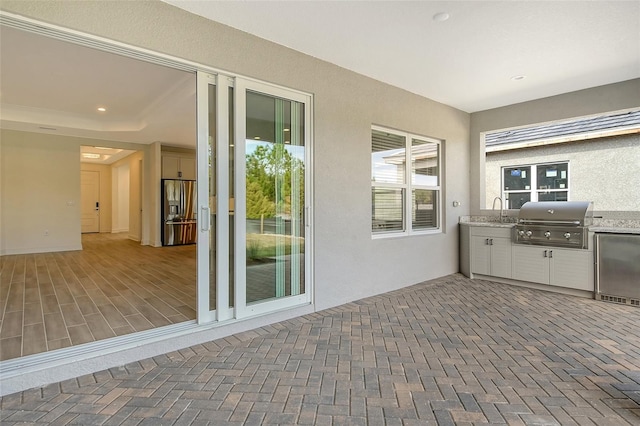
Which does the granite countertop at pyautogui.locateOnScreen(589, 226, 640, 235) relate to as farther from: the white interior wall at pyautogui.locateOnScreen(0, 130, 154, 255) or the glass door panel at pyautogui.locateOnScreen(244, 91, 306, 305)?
the white interior wall at pyautogui.locateOnScreen(0, 130, 154, 255)

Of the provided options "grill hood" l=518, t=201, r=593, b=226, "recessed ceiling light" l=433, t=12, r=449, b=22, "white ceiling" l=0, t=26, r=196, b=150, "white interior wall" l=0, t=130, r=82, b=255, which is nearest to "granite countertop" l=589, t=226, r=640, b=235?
"grill hood" l=518, t=201, r=593, b=226

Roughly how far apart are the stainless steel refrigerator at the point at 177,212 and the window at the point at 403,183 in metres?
5.52

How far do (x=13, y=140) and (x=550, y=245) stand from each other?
10.3 meters

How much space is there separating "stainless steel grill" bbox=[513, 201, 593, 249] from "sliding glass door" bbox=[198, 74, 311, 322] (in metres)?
3.40

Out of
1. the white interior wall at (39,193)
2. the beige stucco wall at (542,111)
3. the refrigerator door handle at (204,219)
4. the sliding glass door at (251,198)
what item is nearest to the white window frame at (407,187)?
the beige stucco wall at (542,111)

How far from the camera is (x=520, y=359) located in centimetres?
254

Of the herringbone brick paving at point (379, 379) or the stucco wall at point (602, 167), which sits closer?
the herringbone brick paving at point (379, 379)

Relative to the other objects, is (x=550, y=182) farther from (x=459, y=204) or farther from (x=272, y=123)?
(x=272, y=123)

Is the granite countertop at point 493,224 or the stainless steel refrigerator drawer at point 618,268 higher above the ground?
the granite countertop at point 493,224

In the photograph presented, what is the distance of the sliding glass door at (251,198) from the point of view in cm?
294

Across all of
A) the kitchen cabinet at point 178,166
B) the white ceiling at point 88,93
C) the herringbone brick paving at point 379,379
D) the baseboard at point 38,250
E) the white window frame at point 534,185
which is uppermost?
the white ceiling at point 88,93

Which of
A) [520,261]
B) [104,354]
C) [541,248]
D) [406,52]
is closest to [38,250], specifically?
[104,354]

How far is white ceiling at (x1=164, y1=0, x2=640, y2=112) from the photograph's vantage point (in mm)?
2740

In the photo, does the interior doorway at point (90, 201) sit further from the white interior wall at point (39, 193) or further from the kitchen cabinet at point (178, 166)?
the kitchen cabinet at point (178, 166)
